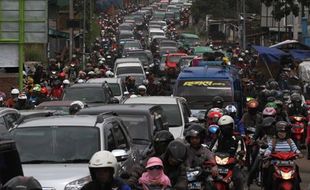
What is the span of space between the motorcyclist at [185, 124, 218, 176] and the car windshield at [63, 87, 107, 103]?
11.6 metres

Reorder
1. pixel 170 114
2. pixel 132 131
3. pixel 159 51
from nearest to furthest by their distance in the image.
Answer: pixel 132 131
pixel 170 114
pixel 159 51

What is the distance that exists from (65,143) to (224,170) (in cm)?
265

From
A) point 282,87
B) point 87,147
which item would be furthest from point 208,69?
point 87,147

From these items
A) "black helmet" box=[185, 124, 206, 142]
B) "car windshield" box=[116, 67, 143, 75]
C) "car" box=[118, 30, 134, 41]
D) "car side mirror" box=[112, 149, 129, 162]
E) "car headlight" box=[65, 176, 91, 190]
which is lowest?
"car" box=[118, 30, 134, 41]

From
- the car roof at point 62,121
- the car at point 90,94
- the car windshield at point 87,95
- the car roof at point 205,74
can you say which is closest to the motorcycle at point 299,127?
the car roof at point 205,74

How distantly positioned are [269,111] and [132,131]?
3.47 m

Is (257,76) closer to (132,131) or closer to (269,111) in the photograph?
(269,111)

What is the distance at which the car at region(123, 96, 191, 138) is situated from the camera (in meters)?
19.2

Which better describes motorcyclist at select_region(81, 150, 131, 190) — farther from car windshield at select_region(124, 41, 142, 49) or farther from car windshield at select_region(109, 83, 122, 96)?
car windshield at select_region(124, 41, 142, 49)

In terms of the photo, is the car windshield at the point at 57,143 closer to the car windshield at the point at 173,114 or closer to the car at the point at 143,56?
the car windshield at the point at 173,114

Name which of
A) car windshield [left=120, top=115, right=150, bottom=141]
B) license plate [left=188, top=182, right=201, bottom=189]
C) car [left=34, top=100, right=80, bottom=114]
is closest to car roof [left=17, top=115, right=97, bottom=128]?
license plate [left=188, top=182, right=201, bottom=189]

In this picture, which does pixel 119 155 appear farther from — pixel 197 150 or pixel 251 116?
pixel 251 116

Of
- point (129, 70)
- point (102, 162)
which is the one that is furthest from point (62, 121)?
point (129, 70)

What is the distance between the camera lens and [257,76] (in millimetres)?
39844
